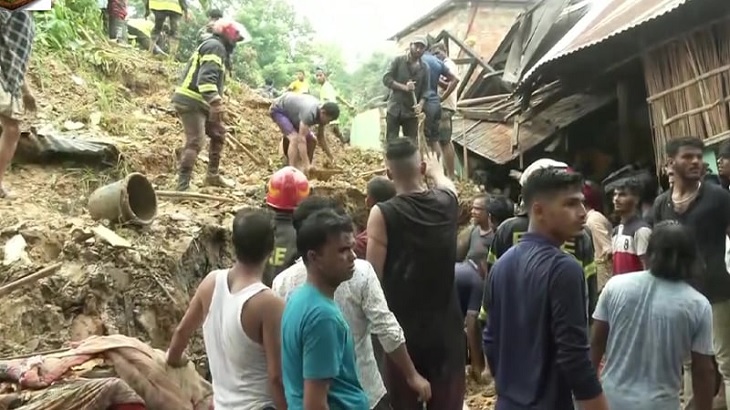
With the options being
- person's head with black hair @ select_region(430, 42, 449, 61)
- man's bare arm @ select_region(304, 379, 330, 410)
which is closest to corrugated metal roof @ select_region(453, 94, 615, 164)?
person's head with black hair @ select_region(430, 42, 449, 61)

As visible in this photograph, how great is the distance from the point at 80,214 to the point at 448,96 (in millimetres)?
5899

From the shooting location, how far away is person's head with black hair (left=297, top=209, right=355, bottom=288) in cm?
289

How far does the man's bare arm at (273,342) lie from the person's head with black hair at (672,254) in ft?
5.27

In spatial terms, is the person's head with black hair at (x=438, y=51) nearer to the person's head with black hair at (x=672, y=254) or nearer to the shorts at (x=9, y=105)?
the shorts at (x=9, y=105)

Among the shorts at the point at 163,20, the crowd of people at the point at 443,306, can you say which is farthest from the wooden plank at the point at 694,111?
the shorts at the point at 163,20

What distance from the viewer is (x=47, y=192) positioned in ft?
22.4

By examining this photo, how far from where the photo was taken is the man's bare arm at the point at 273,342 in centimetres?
296

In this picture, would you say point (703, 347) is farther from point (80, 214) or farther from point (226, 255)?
point (80, 214)

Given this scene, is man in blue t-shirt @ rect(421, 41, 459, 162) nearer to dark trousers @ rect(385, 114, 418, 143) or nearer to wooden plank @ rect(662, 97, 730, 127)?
dark trousers @ rect(385, 114, 418, 143)

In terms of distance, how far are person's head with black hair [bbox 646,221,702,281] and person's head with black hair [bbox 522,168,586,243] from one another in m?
0.70

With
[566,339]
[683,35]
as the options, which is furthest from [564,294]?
[683,35]

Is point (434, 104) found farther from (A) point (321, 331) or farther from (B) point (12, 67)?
(A) point (321, 331)

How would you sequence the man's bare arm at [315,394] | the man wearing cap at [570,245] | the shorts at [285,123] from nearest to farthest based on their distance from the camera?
the man's bare arm at [315,394] → the man wearing cap at [570,245] → the shorts at [285,123]

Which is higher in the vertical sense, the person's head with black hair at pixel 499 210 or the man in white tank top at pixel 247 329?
the person's head with black hair at pixel 499 210
